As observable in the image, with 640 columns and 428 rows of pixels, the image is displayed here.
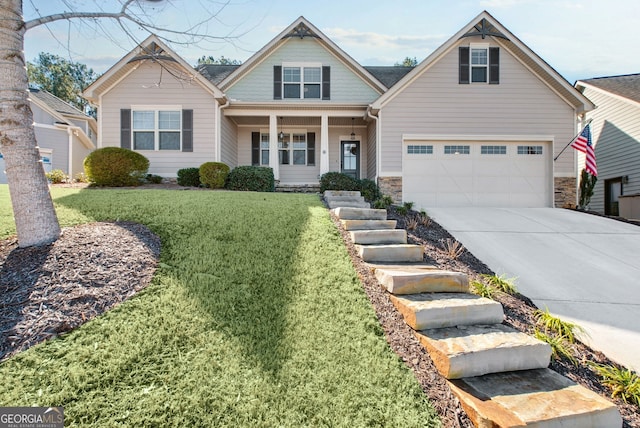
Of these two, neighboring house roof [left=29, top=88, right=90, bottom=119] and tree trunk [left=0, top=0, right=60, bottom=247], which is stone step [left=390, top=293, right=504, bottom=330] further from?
neighboring house roof [left=29, top=88, right=90, bottom=119]

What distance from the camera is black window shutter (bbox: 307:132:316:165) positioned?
534 inches

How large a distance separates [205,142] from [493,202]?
9593 mm

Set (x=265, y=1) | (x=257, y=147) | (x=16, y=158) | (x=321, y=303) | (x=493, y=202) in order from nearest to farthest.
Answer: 1. (x=321, y=303)
2. (x=16, y=158)
3. (x=265, y=1)
4. (x=493, y=202)
5. (x=257, y=147)

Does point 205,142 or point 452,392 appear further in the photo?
point 205,142

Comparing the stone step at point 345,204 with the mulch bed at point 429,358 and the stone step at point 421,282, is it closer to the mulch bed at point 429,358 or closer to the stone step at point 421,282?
the mulch bed at point 429,358

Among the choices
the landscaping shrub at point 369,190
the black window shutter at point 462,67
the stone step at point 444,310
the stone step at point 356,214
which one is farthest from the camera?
the black window shutter at point 462,67

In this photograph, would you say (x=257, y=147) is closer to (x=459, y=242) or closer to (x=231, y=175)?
(x=231, y=175)

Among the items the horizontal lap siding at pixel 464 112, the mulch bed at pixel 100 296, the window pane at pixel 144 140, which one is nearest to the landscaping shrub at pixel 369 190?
the horizontal lap siding at pixel 464 112

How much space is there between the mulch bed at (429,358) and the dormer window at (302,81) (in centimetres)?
916

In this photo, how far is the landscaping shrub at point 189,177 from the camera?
427 inches

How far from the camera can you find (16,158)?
3.64 meters

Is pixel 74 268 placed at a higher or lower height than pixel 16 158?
lower

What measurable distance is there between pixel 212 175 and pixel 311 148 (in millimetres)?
4487

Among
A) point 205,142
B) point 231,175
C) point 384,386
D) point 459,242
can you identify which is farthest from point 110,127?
point 384,386
